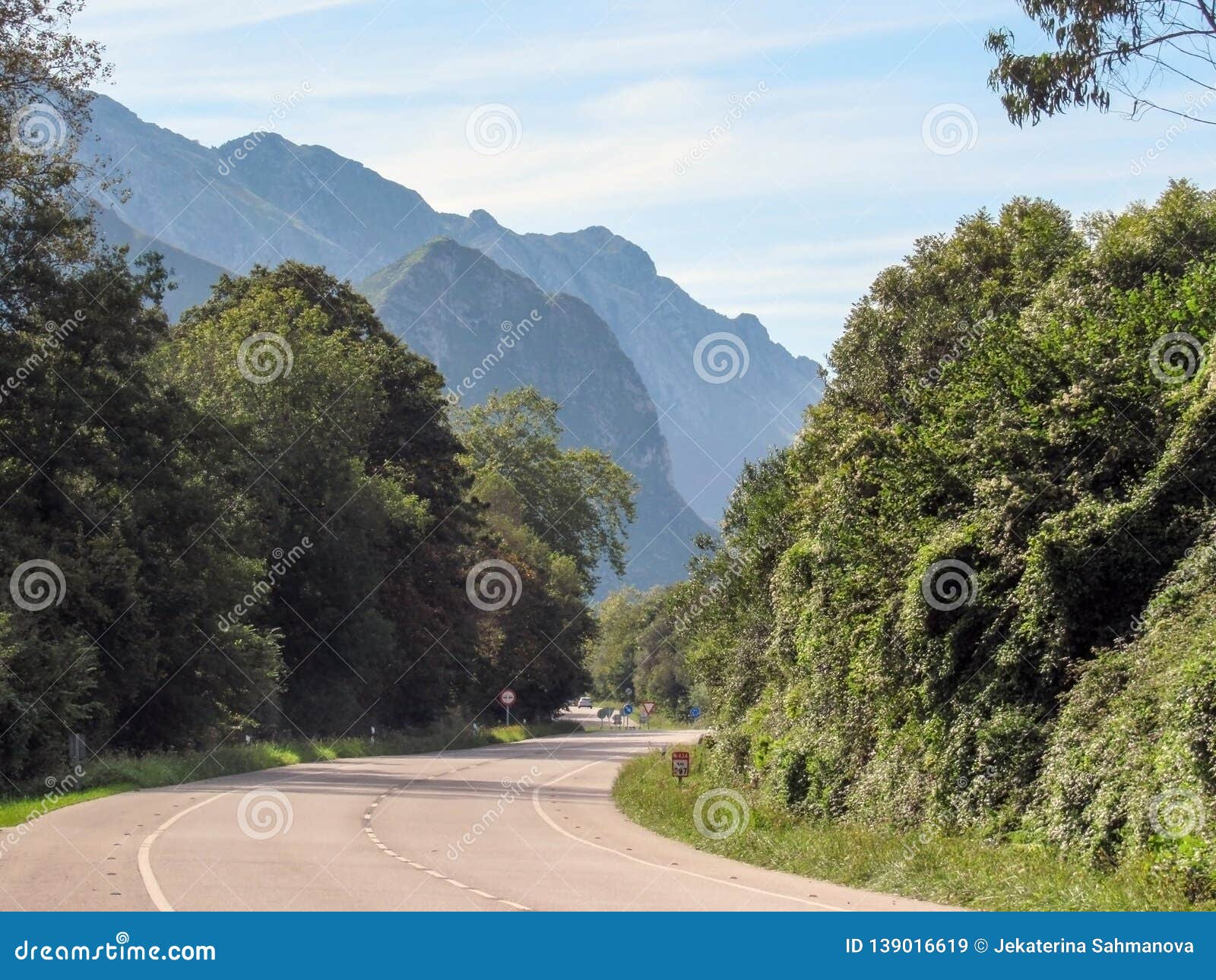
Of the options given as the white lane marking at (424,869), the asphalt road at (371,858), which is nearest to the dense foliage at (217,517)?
the asphalt road at (371,858)

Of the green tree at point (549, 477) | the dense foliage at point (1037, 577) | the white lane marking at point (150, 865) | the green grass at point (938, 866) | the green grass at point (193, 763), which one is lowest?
the green grass at point (193, 763)

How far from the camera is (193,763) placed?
111 feet

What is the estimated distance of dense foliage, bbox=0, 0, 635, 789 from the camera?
1318 inches

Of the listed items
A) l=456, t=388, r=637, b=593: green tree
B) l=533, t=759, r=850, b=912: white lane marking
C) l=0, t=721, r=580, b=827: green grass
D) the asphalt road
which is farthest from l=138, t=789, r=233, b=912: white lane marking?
l=456, t=388, r=637, b=593: green tree

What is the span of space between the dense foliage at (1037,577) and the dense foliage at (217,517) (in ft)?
52.9

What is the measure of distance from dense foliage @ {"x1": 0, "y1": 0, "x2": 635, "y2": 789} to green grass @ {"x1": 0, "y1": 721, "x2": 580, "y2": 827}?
0.94 metres

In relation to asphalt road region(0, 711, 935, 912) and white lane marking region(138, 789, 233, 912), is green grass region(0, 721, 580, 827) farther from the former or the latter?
white lane marking region(138, 789, 233, 912)

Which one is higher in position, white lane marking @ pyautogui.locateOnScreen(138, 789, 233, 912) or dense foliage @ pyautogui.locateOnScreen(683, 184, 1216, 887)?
dense foliage @ pyautogui.locateOnScreen(683, 184, 1216, 887)

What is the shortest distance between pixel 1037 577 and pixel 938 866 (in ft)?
13.8

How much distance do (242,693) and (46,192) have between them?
49.2ft

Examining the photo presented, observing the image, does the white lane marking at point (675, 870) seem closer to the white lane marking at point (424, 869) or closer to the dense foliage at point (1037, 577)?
the white lane marking at point (424, 869)

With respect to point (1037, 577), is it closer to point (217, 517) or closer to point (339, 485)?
point (217, 517)

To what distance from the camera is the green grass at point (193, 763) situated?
24984mm
